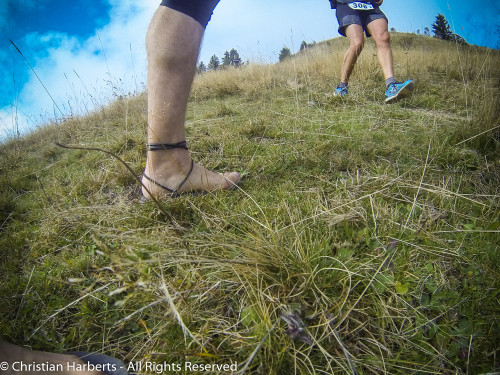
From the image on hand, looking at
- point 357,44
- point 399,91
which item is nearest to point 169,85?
point 399,91

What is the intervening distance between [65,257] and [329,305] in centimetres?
109

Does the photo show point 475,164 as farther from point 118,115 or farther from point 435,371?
point 118,115

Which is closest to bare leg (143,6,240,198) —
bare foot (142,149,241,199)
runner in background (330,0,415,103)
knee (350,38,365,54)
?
bare foot (142,149,241,199)

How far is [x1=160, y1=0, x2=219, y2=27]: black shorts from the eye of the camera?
3.50ft

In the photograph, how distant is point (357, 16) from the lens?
10.4ft

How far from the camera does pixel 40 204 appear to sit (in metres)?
1.59

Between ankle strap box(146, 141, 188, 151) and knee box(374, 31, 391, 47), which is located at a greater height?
knee box(374, 31, 391, 47)

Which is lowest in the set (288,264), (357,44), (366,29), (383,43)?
(288,264)

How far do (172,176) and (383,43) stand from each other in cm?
324

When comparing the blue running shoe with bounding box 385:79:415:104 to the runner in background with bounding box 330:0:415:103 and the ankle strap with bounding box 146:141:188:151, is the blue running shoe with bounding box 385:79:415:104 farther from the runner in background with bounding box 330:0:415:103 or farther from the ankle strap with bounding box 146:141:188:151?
the ankle strap with bounding box 146:141:188:151

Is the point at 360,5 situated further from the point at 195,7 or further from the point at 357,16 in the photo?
the point at 195,7

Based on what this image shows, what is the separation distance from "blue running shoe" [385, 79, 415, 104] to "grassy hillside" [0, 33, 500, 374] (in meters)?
1.09

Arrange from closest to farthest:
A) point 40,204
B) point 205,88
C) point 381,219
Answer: point 381,219 < point 40,204 < point 205,88

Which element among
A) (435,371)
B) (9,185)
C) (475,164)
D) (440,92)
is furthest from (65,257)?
(440,92)
